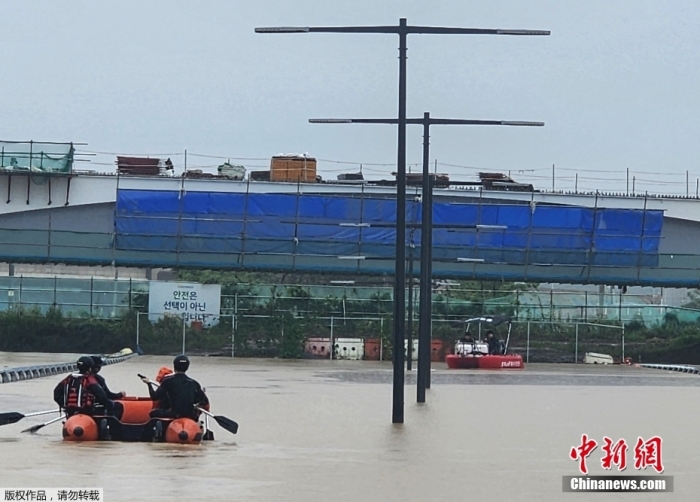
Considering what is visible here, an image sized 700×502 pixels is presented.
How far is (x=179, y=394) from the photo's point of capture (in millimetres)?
21516

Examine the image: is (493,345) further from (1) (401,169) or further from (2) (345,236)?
(1) (401,169)

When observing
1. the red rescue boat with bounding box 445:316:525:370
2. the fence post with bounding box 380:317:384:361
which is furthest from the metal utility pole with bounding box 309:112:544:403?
the fence post with bounding box 380:317:384:361

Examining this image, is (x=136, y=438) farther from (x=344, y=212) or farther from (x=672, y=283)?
(x=672, y=283)

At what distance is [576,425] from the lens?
92.2ft

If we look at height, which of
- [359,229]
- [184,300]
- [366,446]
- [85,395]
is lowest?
[366,446]

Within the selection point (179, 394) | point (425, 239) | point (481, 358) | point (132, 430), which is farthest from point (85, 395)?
point (481, 358)

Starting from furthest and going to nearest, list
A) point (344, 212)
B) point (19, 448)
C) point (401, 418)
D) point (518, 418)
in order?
1. point (344, 212)
2. point (518, 418)
3. point (401, 418)
4. point (19, 448)

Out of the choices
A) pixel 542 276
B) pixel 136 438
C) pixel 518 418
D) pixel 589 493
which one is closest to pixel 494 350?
pixel 542 276

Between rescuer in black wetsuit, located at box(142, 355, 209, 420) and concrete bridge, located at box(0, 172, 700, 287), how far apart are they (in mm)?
48428

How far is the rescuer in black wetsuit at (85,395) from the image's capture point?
21797mm

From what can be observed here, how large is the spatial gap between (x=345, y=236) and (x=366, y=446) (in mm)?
50666

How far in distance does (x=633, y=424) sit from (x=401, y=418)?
168 inches

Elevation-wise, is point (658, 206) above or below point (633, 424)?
above

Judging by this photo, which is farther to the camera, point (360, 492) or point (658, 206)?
point (658, 206)
